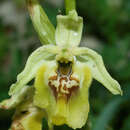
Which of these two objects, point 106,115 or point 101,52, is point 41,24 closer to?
point 106,115

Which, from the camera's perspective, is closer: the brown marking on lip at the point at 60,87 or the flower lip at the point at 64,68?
the brown marking on lip at the point at 60,87

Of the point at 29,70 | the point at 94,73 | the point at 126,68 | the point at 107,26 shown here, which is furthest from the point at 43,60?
the point at 107,26

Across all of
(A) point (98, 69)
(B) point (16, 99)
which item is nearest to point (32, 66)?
(A) point (98, 69)

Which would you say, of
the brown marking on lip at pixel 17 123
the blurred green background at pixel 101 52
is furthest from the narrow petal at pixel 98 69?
the brown marking on lip at pixel 17 123

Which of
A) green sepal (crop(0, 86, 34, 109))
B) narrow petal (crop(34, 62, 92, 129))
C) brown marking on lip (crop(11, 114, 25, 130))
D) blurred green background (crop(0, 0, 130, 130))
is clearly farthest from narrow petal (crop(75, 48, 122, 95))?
brown marking on lip (crop(11, 114, 25, 130))

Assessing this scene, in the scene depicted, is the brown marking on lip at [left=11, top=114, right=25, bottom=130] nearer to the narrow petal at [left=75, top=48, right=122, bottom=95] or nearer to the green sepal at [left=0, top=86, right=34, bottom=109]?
the green sepal at [left=0, top=86, right=34, bottom=109]

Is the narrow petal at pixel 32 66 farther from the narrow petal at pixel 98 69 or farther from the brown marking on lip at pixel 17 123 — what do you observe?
the brown marking on lip at pixel 17 123

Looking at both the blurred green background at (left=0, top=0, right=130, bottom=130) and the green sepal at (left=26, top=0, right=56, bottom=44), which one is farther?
the blurred green background at (left=0, top=0, right=130, bottom=130)

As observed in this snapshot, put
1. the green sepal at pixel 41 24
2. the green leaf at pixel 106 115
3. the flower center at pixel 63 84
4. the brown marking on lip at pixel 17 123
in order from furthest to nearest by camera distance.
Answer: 1. the green leaf at pixel 106 115
2. the brown marking on lip at pixel 17 123
3. the green sepal at pixel 41 24
4. the flower center at pixel 63 84
